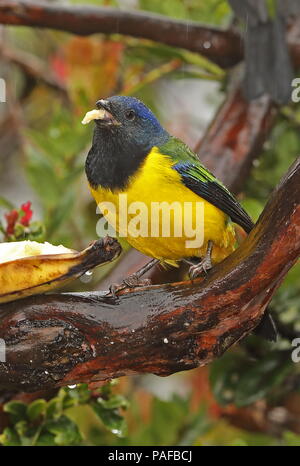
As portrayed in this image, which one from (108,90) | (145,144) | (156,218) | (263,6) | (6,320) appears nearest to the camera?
(6,320)

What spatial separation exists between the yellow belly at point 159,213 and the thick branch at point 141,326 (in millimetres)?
304

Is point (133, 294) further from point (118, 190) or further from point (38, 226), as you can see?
point (38, 226)

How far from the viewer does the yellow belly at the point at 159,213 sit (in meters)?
1.84

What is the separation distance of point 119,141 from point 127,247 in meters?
0.76

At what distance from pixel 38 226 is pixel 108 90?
1.15 metres

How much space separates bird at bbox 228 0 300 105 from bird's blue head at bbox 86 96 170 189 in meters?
0.78

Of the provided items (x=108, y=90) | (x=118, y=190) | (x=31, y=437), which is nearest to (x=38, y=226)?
(x=118, y=190)

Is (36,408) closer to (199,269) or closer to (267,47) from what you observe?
(199,269)

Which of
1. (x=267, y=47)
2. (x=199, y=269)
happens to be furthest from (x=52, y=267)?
(x=267, y=47)

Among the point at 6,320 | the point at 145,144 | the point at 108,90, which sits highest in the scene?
the point at 108,90

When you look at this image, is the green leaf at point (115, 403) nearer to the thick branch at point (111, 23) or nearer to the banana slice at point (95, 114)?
the banana slice at point (95, 114)

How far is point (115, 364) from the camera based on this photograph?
5.10 ft

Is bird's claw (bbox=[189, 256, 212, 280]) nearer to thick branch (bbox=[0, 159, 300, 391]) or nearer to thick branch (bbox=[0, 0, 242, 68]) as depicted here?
thick branch (bbox=[0, 159, 300, 391])

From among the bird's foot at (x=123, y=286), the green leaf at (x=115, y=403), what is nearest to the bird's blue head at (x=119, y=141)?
the bird's foot at (x=123, y=286)
